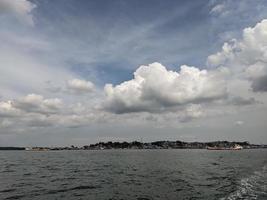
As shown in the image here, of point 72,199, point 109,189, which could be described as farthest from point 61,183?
point 72,199

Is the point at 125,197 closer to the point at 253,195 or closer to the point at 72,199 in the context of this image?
the point at 72,199

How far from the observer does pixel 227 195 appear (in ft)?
122

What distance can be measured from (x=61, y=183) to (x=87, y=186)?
5.75 metres

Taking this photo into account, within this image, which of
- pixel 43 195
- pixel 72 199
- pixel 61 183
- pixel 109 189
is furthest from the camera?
pixel 61 183

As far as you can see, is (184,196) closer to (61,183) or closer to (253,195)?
(253,195)

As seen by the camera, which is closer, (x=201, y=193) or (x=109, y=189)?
(x=201, y=193)

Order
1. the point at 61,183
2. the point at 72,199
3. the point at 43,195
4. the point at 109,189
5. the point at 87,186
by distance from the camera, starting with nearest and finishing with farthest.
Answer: the point at 72,199
the point at 43,195
the point at 109,189
the point at 87,186
the point at 61,183

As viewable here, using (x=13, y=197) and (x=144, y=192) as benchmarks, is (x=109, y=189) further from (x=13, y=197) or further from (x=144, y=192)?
(x=13, y=197)

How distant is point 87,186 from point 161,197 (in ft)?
44.6

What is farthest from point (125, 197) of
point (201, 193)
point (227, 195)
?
point (227, 195)

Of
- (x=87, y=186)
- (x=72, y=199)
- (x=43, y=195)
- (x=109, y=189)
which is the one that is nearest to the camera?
(x=72, y=199)

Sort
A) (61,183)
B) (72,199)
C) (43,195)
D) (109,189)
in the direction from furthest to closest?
1. (61,183)
2. (109,189)
3. (43,195)
4. (72,199)

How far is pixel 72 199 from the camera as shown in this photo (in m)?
36.1

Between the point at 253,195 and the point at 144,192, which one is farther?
the point at 144,192
